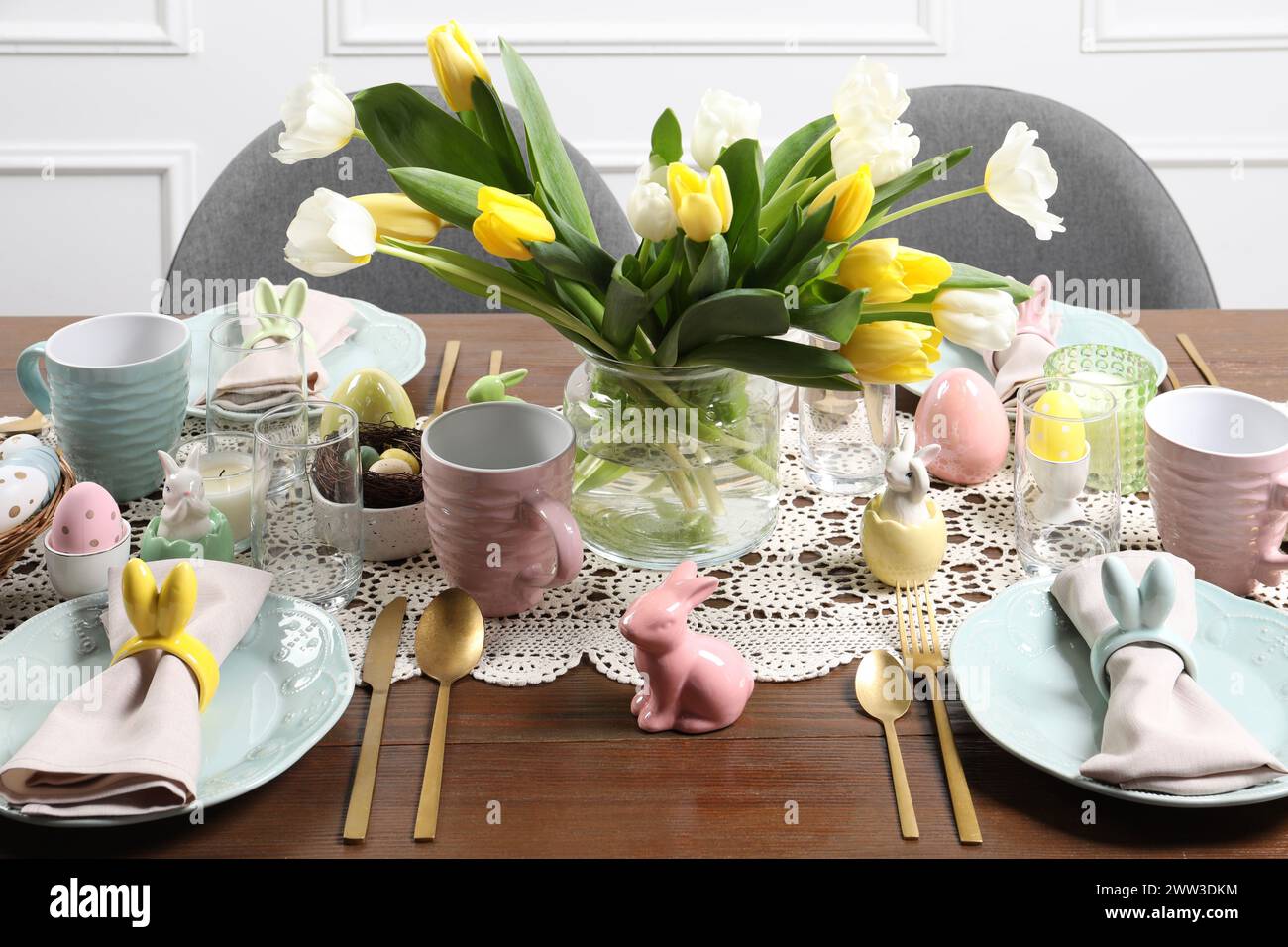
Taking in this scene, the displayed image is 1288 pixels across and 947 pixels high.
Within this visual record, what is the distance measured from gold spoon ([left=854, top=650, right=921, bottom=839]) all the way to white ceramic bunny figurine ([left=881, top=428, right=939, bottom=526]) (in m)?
0.11

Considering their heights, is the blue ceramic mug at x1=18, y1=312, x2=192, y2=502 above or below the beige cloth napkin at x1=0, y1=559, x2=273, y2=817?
above

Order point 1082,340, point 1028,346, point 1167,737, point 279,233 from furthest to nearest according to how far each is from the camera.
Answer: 1. point 279,233
2. point 1082,340
3. point 1028,346
4. point 1167,737

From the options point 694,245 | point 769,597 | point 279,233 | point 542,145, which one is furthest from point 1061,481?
point 279,233

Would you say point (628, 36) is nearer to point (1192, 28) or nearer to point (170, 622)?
point (1192, 28)

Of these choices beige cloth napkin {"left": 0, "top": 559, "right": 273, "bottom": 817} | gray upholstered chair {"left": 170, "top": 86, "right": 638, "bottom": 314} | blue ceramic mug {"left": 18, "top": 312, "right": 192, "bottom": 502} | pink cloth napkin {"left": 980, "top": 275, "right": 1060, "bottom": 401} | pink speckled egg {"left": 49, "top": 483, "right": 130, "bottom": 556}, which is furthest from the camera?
gray upholstered chair {"left": 170, "top": 86, "right": 638, "bottom": 314}

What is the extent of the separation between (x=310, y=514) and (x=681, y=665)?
30 centimetres

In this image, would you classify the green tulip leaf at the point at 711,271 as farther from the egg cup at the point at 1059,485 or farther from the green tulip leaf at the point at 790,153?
the egg cup at the point at 1059,485

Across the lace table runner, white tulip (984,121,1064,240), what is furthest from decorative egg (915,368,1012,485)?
white tulip (984,121,1064,240)

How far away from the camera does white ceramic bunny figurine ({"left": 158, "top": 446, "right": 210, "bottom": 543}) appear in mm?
930

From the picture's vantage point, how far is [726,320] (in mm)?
837

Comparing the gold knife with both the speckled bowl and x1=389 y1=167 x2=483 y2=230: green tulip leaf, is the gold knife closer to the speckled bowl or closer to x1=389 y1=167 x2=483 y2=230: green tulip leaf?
the speckled bowl

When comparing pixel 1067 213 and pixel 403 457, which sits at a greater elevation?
pixel 1067 213
